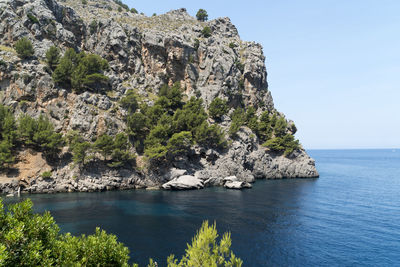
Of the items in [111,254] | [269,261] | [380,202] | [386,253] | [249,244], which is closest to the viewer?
[111,254]

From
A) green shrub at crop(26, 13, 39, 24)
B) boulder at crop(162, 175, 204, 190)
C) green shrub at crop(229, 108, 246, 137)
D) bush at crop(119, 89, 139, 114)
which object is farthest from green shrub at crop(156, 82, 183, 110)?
green shrub at crop(26, 13, 39, 24)

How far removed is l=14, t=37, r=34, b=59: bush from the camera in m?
76.1

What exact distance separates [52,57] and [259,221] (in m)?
88.4

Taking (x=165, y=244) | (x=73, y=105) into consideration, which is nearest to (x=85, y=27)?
(x=73, y=105)

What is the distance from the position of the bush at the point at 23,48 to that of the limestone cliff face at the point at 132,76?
2268mm

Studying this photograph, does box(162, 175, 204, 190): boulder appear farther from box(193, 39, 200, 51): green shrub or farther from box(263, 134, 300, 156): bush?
box(193, 39, 200, 51): green shrub

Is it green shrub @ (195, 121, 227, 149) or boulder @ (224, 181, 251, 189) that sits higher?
green shrub @ (195, 121, 227, 149)

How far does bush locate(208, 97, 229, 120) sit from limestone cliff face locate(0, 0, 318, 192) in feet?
Result: 19.0

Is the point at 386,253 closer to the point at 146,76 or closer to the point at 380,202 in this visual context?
the point at 380,202

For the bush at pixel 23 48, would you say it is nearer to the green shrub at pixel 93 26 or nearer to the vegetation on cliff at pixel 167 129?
the green shrub at pixel 93 26

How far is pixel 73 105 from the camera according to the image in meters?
78.1

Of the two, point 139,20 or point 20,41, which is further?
point 139,20

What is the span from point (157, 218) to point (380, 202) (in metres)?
59.5

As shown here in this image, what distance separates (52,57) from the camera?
80625 millimetres
